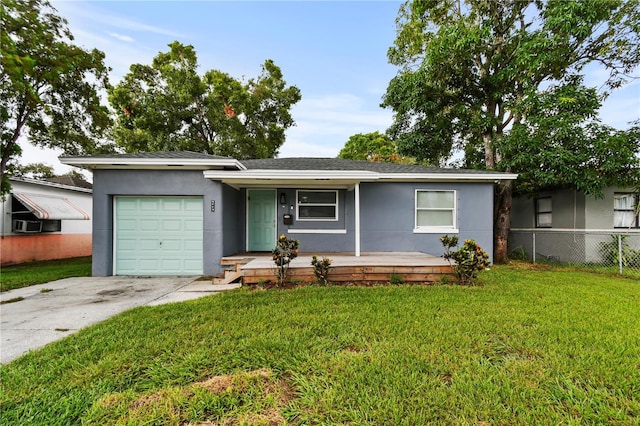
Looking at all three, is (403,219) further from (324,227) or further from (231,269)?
(231,269)

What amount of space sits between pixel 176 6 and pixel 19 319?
933 cm

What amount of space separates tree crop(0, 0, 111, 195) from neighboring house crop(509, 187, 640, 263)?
16.8 m

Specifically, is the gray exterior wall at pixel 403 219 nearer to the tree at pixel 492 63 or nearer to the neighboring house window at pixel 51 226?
the tree at pixel 492 63

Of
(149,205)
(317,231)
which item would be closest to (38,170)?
(149,205)

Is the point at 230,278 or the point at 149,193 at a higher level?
the point at 149,193

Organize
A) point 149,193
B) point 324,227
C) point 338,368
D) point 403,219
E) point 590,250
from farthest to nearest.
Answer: point 590,250, point 324,227, point 403,219, point 149,193, point 338,368

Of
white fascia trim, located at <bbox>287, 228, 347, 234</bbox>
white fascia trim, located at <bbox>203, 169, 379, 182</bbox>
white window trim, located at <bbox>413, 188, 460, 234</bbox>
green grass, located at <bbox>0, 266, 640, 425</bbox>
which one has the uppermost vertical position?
white fascia trim, located at <bbox>203, 169, 379, 182</bbox>

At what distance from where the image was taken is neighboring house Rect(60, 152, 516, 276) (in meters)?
6.76

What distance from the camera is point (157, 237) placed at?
6.94m

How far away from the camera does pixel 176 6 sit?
8.36 metres

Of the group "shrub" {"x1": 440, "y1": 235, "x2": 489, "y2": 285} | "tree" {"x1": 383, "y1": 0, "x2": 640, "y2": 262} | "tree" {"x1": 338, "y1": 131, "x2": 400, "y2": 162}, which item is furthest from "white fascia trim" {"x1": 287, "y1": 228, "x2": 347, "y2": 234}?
"tree" {"x1": 338, "y1": 131, "x2": 400, "y2": 162}

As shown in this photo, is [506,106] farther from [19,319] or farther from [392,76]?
[19,319]

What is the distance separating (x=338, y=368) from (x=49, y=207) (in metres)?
13.8

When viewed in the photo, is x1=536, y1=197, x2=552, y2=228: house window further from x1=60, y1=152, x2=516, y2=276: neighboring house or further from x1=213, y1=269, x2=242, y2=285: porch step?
x1=213, y1=269, x2=242, y2=285: porch step
